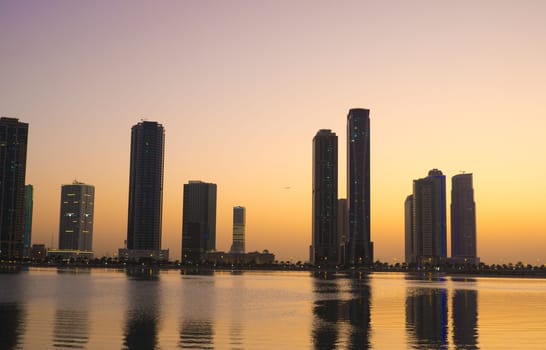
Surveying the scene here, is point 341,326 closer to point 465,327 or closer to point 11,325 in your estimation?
point 465,327

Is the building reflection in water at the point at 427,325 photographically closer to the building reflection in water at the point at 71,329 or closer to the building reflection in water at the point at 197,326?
the building reflection in water at the point at 197,326

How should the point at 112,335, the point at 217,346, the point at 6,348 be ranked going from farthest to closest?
the point at 112,335 < the point at 217,346 < the point at 6,348

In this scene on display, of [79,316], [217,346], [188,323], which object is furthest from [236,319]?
[217,346]

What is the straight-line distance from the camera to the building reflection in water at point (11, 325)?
4647 cm

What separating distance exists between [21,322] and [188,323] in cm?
1613

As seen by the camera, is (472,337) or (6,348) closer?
(6,348)

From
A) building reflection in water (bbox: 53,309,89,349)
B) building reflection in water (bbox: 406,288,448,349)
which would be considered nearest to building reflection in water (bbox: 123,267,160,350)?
building reflection in water (bbox: 53,309,89,349)

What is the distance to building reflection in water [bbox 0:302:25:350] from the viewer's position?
46469 millimetres

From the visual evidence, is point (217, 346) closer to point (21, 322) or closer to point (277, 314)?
point (21, 322)

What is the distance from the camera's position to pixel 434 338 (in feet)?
175

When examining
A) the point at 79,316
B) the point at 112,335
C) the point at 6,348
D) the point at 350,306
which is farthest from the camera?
the point at 350,306

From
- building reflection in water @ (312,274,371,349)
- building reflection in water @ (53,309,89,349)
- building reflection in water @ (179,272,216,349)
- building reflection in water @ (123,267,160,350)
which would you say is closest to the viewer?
building reflection in water @ (53,309,89,349)

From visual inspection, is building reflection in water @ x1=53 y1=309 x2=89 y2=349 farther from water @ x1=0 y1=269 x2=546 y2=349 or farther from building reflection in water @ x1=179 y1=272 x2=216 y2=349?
building reflection in water @ x1=179 y1=272 x2=216 y2=349

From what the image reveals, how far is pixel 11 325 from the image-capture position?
58125mm
